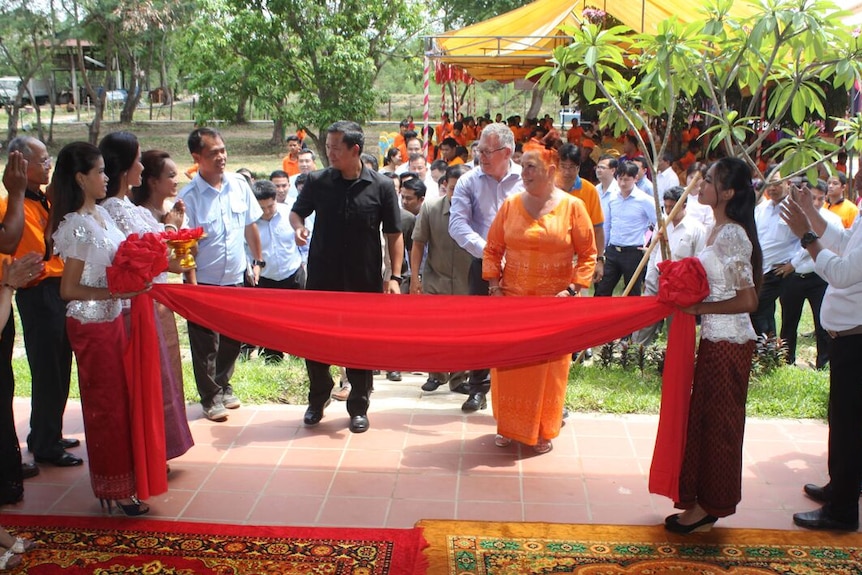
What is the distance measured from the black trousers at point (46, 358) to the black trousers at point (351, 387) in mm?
1393

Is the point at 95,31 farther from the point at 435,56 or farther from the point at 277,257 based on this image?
the point at 277,257

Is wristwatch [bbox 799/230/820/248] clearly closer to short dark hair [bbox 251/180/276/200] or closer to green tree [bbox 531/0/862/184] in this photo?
green tree [bbox 531/0/862/184]

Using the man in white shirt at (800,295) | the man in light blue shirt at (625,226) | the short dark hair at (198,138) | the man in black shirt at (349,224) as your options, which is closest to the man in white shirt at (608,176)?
the man in light blue shirt at (625,226)

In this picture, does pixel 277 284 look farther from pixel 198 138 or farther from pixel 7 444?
pixel 7 444

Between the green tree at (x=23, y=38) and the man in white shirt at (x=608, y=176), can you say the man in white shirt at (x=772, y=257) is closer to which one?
the man in white shirt at (x=608, y=176)

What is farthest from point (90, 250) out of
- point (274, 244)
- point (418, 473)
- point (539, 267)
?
point (274, 244)

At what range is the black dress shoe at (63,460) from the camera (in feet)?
15.0

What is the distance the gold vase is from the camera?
13.5 ft

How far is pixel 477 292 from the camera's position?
5664mm

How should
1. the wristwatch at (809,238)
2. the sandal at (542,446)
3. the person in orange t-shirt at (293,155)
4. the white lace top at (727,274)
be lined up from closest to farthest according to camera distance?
1. the white lace top at (727,274)
2. the wristwatch at (809,238)
3. the sandal at (542,446)
4. the person in orange t-shirt at (293,155)

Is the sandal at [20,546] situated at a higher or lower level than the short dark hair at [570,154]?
lower

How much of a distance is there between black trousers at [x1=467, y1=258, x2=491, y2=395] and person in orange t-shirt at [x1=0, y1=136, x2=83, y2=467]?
2.45 m

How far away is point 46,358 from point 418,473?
209cm

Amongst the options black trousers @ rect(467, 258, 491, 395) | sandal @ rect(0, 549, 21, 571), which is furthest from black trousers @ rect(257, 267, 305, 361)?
sandal @ rect(0, 549, 21, 571)
